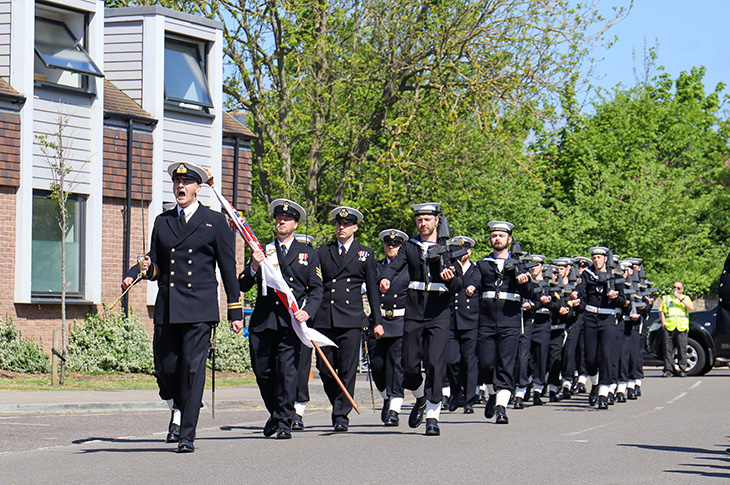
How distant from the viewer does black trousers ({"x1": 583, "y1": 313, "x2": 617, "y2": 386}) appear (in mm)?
17000

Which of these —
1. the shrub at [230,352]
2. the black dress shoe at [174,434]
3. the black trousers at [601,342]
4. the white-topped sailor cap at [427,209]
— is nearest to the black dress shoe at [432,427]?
the white-topped sailor cap at [427,209]

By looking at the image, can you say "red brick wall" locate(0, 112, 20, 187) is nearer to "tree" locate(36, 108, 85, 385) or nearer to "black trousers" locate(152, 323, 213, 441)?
"tree" locate(36, 108, 85, 385)

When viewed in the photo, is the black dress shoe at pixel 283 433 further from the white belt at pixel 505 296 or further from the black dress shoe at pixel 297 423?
the white belt at pixel 505 296

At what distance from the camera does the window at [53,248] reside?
2167 centimetres

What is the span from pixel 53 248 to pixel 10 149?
6.52 ft

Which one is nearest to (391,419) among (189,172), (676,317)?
(189,172)

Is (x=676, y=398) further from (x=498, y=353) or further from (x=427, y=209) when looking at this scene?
(x=427, y=209)

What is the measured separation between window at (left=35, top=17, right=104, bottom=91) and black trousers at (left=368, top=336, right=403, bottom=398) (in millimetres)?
10386

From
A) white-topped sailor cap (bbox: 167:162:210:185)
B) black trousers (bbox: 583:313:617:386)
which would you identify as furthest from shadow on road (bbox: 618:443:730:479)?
black trousers (bbox: 583:313:617:386)

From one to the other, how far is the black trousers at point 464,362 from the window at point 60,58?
9700 millimetres

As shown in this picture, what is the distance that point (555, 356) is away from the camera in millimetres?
19125

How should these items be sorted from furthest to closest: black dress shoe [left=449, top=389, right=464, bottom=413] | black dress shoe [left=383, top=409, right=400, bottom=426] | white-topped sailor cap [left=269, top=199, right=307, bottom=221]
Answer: black dress shoe [left=449, top=389, right=464, bottom=413], black dress shoe [left=383, top=409, right=400, bottom=426], white-topped sailor cap [left=269, top=199, right=307, bottom=221]

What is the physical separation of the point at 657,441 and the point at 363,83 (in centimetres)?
1932

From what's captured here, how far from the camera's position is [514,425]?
1353cm
